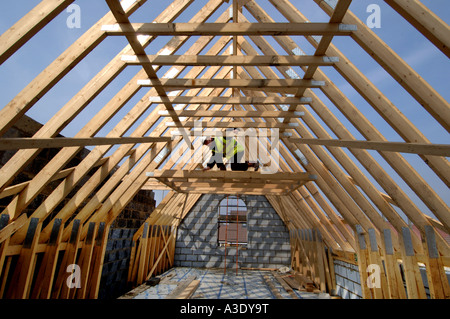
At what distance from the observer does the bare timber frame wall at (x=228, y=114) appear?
2527 millimetres

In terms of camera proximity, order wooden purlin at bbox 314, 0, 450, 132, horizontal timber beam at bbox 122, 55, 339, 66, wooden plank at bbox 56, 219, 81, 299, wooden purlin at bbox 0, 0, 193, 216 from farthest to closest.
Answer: wooden plank at bbox 56, 219, 81, 299
horizontal timber beam at bbox 122, 55, 339, 66
wooden purlin at bbox 0, 0, 193, 216
wooden purlin at bbox 314, 0, 450, 132

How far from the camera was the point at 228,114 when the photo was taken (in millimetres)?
4867

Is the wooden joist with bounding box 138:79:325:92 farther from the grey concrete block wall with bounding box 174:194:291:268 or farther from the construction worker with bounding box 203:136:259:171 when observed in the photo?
the grey concrete block wall with bounding box 174:194:291:268

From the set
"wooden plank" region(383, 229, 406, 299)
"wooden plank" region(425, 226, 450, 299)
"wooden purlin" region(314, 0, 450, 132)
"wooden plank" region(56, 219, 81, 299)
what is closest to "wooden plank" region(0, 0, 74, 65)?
"wooden purlin" region(314, 0, 450, 132)

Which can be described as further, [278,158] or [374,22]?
[278,158]

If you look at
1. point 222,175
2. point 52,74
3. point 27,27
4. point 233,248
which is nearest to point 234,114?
point 222,175

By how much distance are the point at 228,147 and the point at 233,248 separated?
8326 millimetres

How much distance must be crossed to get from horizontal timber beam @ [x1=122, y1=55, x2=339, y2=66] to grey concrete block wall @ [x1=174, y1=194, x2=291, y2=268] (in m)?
9.61

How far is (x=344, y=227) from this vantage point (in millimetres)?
6410

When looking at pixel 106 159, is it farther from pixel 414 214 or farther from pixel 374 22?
pixel 414 214

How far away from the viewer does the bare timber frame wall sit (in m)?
2.53

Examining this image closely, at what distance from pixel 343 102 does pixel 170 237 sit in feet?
29.9

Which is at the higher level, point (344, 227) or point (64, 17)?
point (64, 17)
